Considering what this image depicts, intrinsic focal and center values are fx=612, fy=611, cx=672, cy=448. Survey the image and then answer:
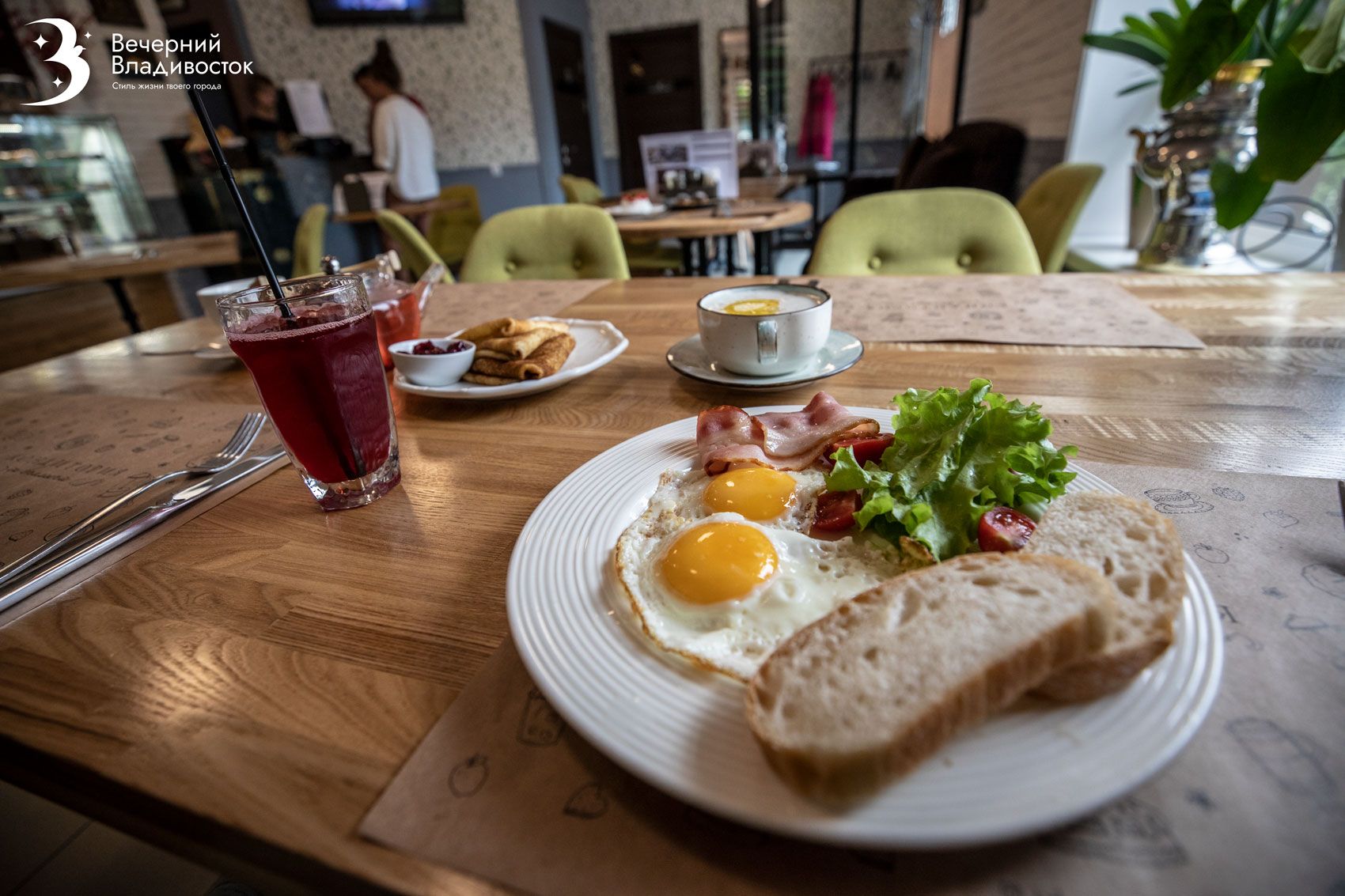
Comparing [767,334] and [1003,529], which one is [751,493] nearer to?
[1003,529]

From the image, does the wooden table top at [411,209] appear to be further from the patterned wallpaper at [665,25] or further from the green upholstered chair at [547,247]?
the patterned wallpaper at [665,25]

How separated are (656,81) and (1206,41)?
8.82 metres

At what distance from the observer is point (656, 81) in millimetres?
9375

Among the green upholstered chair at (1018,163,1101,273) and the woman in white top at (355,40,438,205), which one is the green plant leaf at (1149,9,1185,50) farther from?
the woman in white top at (355,40,438,205)

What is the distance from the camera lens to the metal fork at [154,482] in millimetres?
667

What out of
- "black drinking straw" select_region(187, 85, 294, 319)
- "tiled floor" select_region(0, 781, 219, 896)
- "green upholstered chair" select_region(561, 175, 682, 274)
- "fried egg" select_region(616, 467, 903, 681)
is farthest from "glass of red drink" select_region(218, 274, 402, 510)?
"green upholstered chair" select_region(561, 175, 682, 274)

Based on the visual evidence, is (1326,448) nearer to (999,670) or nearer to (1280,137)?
(999,670)

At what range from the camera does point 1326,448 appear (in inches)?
29.7

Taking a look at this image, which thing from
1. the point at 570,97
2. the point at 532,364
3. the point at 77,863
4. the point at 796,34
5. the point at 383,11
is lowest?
the point at 77,863

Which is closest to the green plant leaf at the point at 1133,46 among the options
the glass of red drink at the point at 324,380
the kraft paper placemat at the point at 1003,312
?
the kraft paper placemat at the point at 1003,312

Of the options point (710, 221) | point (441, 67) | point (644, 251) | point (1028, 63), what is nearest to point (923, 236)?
point (710, 221)

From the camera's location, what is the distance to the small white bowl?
1.05 m

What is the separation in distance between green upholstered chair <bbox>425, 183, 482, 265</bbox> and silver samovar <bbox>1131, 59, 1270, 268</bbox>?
5227 mm

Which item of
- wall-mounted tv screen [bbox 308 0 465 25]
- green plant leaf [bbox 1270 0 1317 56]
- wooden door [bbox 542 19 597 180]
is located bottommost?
green plant leaf [bbox 1270 0 1317 56]
